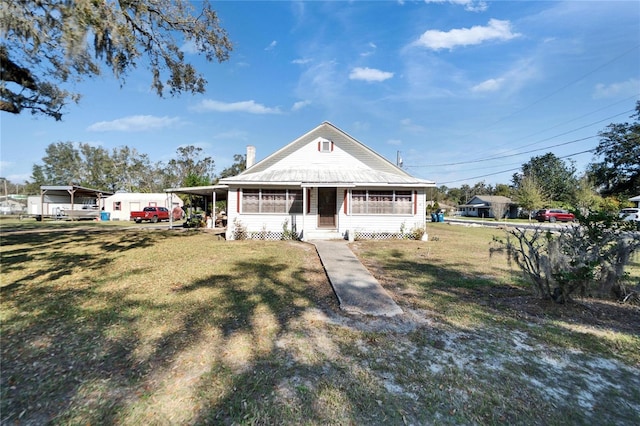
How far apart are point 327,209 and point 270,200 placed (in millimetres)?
3077

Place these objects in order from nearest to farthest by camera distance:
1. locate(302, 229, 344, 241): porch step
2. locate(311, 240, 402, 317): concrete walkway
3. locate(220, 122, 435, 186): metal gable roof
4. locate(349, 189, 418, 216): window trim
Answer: locate(311, 240, 402, 317): concrete walkway < locate(302, 229, 344, 241): porch step < locate(349, 189, 418, 216): window trim < locate(220, 122, 435, 186): metal gable roof

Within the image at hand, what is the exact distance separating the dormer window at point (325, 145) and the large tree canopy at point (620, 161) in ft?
143

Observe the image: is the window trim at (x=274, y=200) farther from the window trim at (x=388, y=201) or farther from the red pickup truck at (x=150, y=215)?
the red pickup truck at (x=150, y=215)

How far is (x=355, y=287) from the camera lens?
6.09 m

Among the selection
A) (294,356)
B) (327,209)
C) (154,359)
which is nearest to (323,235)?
Answer: (327,209)

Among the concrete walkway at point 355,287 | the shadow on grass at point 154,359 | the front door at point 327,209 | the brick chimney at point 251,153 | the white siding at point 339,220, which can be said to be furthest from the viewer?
the brick chimney at point 251,153

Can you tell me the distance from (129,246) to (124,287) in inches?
254

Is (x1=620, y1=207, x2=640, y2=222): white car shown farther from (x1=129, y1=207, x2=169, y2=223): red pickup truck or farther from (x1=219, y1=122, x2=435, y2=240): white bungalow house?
(x1=129, y1=207, x2=169, y2=223): red pickup truck

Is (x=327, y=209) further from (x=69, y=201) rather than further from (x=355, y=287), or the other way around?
(x=69, y=201)

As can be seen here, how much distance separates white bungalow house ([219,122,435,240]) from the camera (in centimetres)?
1334

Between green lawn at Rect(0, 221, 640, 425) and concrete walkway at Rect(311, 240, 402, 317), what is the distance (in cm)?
27

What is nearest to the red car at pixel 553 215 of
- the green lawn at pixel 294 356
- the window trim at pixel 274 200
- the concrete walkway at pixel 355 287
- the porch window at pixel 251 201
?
the window trim at pixel 274 200

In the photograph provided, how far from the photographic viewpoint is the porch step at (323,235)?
43.5ft

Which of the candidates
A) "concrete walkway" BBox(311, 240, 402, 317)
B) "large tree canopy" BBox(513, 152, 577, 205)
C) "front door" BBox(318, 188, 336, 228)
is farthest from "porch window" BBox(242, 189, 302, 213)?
"large tree canopy" BBox(513, 152, 577, 205)
